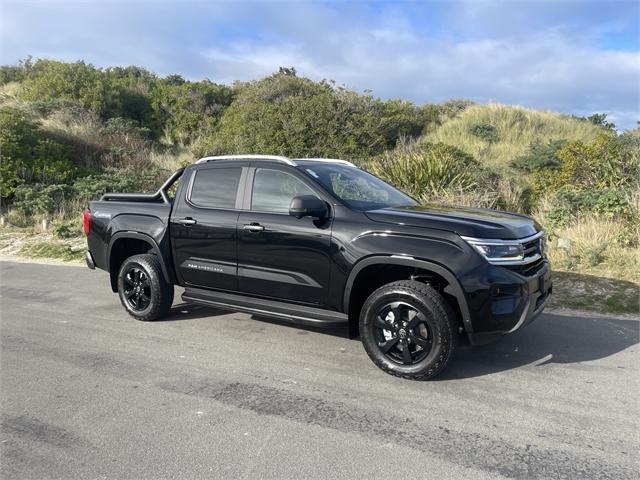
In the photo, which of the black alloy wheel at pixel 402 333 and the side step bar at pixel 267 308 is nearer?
the black alloy wheel at pixel 402 333

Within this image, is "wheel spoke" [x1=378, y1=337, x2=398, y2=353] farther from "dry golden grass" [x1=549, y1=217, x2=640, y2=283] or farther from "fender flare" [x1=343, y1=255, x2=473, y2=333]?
"dry golden grass" [x1=549, y1=217, x2=640, y2=283]

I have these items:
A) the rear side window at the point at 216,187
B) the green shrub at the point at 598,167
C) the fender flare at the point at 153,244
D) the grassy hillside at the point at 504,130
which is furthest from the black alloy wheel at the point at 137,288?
the grassy hillside at the point at 504,130

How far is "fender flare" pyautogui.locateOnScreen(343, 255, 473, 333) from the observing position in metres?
4.23

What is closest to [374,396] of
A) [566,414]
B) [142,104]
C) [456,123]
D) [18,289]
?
[566,414]

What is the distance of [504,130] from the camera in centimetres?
2261

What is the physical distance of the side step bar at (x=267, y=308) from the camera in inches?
192

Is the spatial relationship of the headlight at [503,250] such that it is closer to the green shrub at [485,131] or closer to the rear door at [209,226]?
the rear door at [209,226]

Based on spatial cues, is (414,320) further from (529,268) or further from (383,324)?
(529,268)

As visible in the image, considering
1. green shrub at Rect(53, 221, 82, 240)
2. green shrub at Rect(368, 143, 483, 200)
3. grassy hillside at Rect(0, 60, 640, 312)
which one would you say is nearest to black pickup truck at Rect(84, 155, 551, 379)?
grassy hillside at Rect(0, 60, 640, 312)

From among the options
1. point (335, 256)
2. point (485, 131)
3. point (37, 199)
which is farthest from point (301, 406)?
point (485, 131)

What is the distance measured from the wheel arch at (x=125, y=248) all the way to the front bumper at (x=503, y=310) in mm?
3442

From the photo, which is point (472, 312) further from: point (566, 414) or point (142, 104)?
point (142, 104)

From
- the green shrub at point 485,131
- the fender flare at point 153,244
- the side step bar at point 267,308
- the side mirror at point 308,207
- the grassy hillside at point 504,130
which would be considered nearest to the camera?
the side mirror at point 308,207

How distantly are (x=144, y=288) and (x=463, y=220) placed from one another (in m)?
3.73
